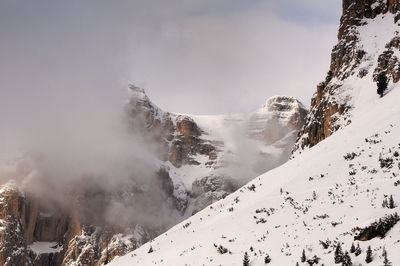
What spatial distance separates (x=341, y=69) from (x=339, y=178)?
72050mm

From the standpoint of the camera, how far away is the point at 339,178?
29.2 metres

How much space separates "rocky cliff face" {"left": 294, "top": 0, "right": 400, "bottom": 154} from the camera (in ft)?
264

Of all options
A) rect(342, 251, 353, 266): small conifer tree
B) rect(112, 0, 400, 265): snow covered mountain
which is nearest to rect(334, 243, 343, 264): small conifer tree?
rect(112, 0, 400, 265): snow covered mountain

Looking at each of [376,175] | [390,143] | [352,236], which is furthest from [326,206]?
[390,143]

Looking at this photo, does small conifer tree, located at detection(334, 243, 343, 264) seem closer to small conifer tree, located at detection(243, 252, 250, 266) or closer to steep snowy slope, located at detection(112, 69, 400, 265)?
steep snowy slope, located at detection(112, 69, 400, 265)

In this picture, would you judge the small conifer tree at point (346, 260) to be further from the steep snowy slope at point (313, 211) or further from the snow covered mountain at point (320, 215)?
the steep snowy slope at point (313, 211)

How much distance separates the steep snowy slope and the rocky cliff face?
3880 cm

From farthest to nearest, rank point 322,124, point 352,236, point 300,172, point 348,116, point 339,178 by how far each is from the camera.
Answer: point 322,124 → point 348,116 → point 300,172 → point 339,178 → point 352,236

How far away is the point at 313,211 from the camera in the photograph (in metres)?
25.2

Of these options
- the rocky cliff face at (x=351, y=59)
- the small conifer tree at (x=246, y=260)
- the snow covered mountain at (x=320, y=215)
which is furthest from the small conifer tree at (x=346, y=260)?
the rocky cliff face at (x=351, y=59)

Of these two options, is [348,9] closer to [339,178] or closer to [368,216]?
[339,178]

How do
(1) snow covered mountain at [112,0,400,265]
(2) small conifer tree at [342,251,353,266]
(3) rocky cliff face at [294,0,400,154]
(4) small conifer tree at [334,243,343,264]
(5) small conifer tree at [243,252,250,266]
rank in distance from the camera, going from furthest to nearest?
(3) rocky cliff face at [294,0,400,154] → (5) small conifer tree at [243,252,250,266] → (1) snow covered mountain at [112,0,400,265] → (4) small conifer tree at [334,243,343,264] → (2) small conifer tree at [342,251,353,266]

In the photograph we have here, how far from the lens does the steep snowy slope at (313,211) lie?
67.8 feet

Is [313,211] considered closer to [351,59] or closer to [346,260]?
[346,260]
